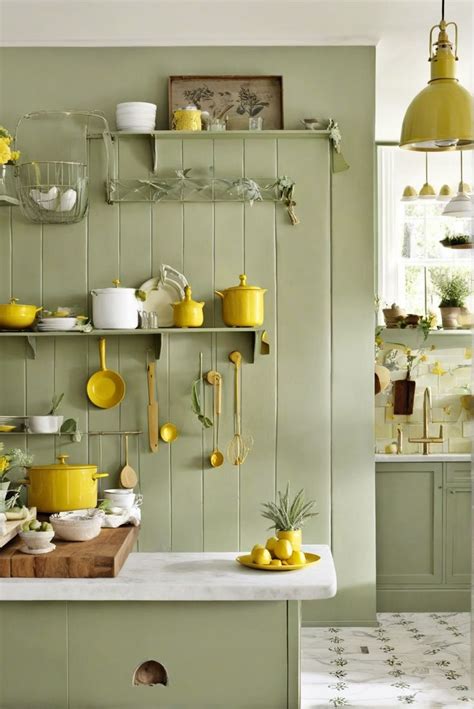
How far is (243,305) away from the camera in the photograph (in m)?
4.21

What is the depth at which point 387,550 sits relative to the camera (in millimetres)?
4855

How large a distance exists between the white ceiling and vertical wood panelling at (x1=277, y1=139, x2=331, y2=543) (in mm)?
729

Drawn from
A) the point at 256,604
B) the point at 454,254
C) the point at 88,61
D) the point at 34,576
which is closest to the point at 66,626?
the point at 34,576

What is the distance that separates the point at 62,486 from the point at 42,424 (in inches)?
12.6

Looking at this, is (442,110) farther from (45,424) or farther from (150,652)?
(45,424)

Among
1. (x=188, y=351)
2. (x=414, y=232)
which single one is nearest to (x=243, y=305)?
(x=188, y=351)

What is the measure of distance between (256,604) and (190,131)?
2.16 metres

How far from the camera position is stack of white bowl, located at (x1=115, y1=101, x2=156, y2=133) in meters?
4.26

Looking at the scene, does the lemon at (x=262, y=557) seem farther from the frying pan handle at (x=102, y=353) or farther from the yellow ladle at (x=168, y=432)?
the frying pan handle at (x=102, y=353)

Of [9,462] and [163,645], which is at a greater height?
[9,462]

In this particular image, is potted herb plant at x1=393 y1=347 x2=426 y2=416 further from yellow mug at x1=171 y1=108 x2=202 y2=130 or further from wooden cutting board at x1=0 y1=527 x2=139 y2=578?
wooden cutting board at x1=0 y1=527 x2=139 y2=578

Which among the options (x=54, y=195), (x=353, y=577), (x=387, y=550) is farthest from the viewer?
(x=387, y=550)

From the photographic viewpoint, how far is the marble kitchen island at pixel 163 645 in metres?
3.41

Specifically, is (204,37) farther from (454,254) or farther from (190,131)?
(454,254)
